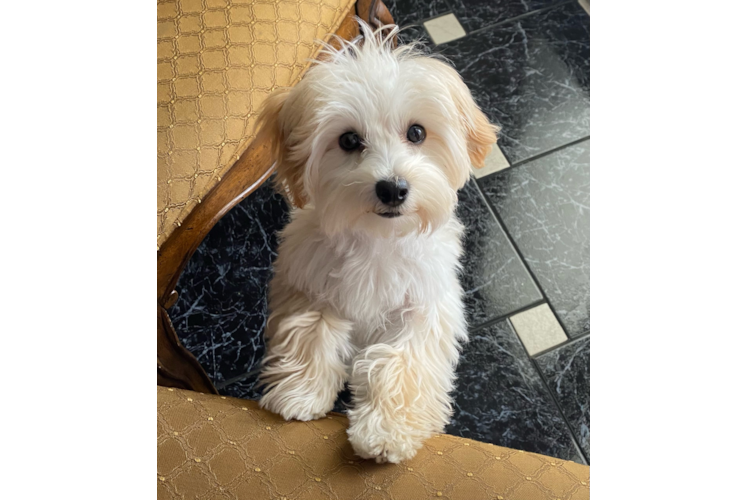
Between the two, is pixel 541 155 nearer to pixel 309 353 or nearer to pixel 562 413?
pixel 562 413

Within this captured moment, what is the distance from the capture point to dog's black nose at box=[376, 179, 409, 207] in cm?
102

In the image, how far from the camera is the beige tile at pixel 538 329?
1.76 metres

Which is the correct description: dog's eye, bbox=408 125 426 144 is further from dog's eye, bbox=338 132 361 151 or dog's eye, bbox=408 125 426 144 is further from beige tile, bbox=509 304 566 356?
beige tile, bbox=509 304 566 356

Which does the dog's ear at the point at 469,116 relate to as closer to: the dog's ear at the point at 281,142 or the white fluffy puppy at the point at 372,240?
the white fluffy puppy at the point at 372,240

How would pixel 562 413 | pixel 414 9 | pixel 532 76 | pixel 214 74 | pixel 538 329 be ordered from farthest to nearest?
1. pixel 414 9
2. pixel 532 76
3. pixel 538 329
4. pixel 562 413
5. pixel 214 74

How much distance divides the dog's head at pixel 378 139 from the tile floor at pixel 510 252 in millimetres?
729

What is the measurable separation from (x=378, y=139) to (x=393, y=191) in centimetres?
12

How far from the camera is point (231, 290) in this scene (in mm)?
1815

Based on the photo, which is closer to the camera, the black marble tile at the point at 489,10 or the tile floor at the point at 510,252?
the tile floor at the point at 510,252

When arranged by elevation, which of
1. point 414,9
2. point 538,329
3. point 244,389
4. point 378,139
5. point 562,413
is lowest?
point 562,413

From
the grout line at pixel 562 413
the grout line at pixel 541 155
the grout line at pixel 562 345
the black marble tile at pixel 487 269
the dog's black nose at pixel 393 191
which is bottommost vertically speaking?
the grout line at pixel 562 413

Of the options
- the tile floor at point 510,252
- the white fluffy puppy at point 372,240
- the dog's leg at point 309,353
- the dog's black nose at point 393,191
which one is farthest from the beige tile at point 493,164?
the dog's black nose at point 393,191

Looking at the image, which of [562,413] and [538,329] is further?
[538,329]

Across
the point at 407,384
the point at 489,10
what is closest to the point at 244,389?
the point at 407,384
